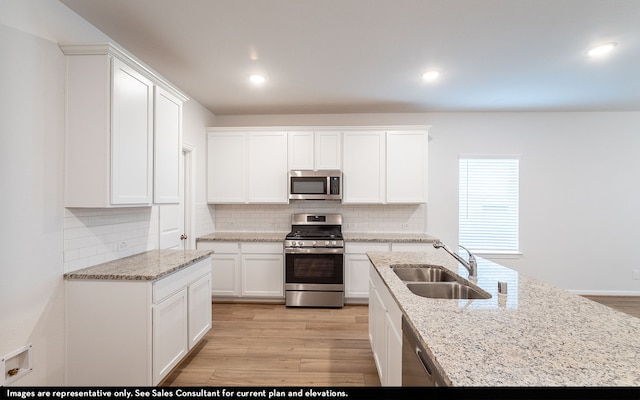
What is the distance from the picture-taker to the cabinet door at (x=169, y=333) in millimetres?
1963

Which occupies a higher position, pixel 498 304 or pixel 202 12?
pixel 202 12

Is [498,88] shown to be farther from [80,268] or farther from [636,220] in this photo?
[80,268]

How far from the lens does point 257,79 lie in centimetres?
315

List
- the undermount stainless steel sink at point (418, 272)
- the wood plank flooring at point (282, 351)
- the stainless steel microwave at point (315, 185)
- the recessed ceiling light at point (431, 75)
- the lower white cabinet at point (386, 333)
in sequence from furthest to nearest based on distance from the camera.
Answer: the stainless steel microwave at point (315, 185), the recessed ceiling light at point (431, 75), the wood plank flooring at point (282, 351), the undermount stainless steel sink at point (418, 272), the lower white cabinet at point (386, 333)

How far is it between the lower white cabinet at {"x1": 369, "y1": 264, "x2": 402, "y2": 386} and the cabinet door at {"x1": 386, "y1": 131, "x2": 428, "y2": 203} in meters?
1.88

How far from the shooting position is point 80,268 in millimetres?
2025

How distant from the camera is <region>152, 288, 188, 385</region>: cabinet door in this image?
1.96m

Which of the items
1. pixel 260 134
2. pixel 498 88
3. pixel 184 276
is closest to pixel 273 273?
pixel 184 276

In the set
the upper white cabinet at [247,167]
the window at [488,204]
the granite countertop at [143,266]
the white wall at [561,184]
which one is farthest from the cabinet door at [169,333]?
the window at [488,204]

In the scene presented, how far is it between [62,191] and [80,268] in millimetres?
554

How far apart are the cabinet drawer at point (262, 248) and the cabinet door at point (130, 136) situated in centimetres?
172

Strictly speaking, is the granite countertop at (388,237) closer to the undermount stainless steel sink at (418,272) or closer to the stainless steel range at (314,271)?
the stainless steel range at (314,271)

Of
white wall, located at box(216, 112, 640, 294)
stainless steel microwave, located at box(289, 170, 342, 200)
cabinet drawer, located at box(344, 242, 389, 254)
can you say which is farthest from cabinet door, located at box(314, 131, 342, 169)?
cabinet drawer, located at box(344, 242, 389, 254)

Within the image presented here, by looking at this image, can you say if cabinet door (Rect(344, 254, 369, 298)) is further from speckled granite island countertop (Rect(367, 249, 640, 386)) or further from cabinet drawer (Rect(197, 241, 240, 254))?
speckled granite island countertop (Rect(367, 249, 640, 386))
